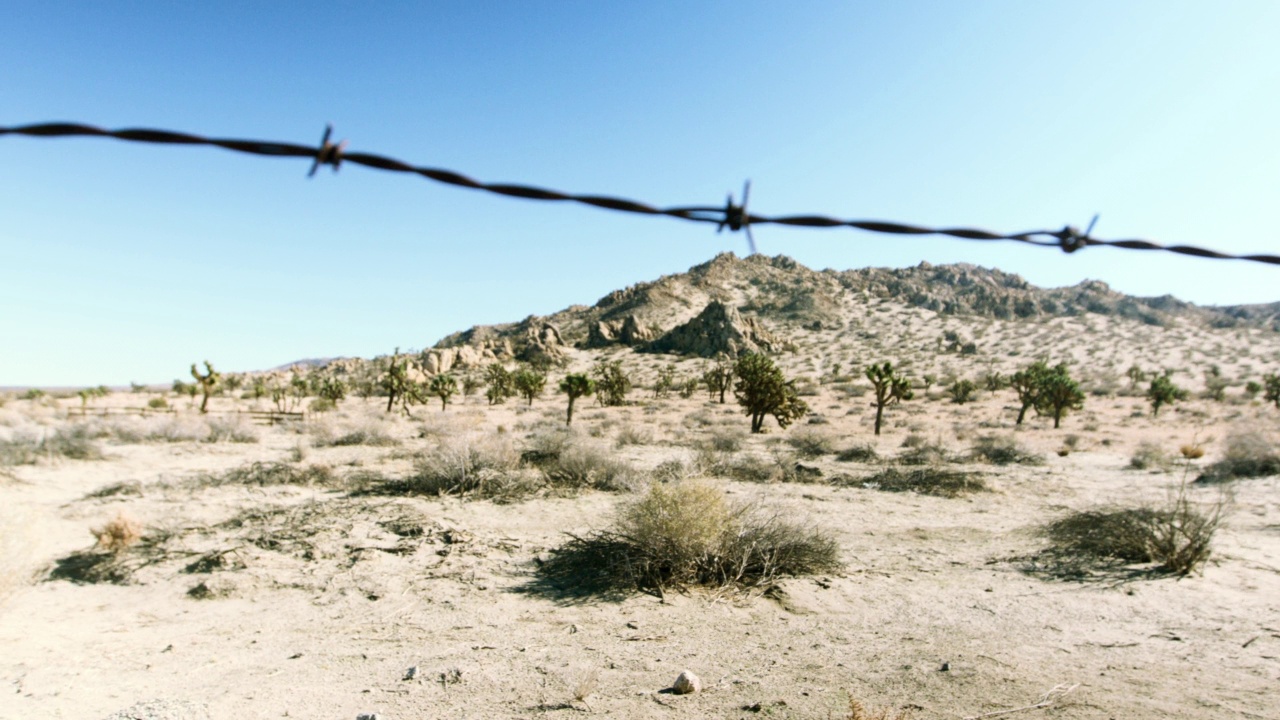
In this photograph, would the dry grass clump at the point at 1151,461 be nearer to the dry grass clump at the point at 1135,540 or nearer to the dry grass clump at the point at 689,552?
the dry grass clump at the point at 1135,540

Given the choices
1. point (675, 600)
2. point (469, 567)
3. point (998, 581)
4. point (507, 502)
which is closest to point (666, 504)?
point (675, 600)

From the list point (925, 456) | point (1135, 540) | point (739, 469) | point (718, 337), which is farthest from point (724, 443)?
point (718, 337)

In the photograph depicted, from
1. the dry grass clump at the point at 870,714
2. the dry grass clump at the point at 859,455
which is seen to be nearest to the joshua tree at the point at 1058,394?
the dry grass clump at the point at 859,455

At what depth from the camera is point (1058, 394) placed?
1275 inches

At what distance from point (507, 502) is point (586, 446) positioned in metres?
3.24

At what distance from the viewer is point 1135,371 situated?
178 feet

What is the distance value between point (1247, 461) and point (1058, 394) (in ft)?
58.7

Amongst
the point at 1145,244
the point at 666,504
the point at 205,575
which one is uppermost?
the point at 1145,244

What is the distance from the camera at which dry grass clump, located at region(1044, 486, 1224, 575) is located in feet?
25.4

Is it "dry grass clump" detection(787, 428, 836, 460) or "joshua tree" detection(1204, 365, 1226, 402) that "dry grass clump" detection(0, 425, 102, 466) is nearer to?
"dry grass clump" detection(787, 428, 836, 460)

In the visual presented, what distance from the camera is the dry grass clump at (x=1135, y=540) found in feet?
25.4

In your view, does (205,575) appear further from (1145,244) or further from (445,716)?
(1145,244)

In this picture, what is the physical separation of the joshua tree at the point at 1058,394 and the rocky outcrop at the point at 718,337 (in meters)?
36.9

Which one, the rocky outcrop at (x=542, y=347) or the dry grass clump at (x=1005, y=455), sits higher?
the rocky outcrop at (x=542, y=347)
